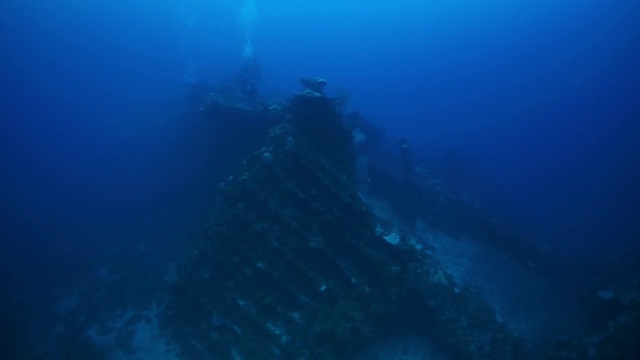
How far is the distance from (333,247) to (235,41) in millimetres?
106821

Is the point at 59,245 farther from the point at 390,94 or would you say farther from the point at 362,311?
the point at 390,94

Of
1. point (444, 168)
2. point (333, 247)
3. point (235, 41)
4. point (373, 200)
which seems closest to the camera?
point (333, 247)

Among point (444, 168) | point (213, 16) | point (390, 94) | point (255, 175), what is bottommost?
point (255, 175)

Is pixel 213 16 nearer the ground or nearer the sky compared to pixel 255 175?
nearer the sky

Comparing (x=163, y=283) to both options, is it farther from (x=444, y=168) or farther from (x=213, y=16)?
(x=213, y=16)

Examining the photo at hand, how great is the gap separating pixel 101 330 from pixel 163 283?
354 centimetres

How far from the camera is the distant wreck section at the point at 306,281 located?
14281 millimetres

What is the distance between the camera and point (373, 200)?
74.6ft

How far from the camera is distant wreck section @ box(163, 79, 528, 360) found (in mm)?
14281

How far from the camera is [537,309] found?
17.4m

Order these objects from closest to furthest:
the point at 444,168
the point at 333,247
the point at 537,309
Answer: the point at 333,247
the point at 537,309
the point at 444,168

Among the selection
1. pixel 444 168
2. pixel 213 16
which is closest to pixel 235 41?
pixel 213 16

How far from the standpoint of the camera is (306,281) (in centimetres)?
1484

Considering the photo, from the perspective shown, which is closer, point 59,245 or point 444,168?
point 59,245
